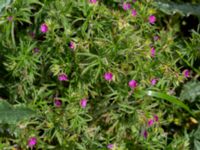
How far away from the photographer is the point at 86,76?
210 cm

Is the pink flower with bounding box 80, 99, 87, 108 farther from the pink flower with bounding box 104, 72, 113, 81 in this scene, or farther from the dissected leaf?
the dissected leaf

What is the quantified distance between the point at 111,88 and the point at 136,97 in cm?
12

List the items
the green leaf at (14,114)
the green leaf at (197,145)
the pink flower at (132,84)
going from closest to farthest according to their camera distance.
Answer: the green leaf at (14,114) → the pink flower at (132,84) → the green leaf at (197,145)

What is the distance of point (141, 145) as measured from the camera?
86.9 inches

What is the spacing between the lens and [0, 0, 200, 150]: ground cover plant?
204 centimetres

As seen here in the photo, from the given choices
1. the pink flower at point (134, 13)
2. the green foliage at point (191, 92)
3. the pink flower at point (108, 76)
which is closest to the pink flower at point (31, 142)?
the pink flower at point (108, 76)

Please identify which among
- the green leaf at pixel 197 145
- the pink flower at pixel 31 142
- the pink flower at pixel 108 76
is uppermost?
the pink flower at pixel 108 76

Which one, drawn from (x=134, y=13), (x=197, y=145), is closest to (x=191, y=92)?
(x=197, y=145)

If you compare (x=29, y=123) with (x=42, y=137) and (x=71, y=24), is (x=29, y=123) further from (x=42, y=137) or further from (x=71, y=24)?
(x=71, y=24)

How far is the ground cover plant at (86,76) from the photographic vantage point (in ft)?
6.69

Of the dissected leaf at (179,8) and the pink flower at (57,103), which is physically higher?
the dissected leaf at (179,8)

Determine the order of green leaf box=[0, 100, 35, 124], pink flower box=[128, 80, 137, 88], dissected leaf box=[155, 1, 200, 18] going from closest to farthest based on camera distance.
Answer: green leaf box=[0, 100, 35, 124] → pink flower box=[128, 80, 137, 88] → dissected leaf box=[155, 1, 200, 18]

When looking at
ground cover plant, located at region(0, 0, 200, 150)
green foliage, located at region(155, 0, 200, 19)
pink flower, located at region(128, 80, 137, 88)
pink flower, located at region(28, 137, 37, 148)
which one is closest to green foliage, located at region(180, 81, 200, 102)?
ground cover plant, located at region(0, 0, 200, 150)

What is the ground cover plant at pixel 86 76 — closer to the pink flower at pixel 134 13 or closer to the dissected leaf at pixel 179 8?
the pink flower at pixel 134 13
